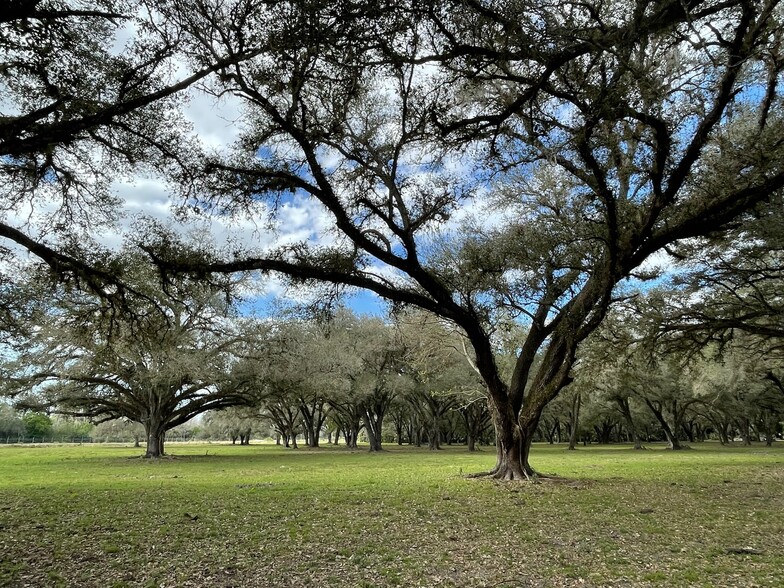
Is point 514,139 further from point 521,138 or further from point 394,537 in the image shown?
point 394,537

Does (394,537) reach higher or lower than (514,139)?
lower

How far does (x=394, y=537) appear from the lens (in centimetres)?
697

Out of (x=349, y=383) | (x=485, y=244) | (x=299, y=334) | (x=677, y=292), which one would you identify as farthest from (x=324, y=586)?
(x=349, y=383)

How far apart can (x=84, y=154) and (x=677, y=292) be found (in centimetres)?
1523

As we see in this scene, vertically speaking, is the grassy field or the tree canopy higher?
the tree canopy

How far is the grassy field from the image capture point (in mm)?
5219

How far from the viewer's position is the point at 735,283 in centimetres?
1432

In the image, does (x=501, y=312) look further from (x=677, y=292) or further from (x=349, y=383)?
(x=349, y=383)

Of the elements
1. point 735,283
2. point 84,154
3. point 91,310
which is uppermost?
point 84,154

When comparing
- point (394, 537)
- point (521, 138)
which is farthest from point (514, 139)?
point (394, 537)

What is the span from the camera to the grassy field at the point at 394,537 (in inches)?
205

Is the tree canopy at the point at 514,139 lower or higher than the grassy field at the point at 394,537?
higher

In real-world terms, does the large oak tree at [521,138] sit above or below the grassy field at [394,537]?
above

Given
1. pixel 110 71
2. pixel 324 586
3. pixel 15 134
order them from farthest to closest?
pixel 110 71 < pixel 15 134 < pixel 324 586
